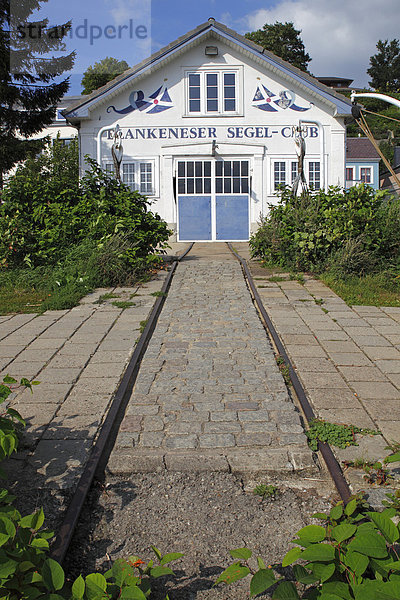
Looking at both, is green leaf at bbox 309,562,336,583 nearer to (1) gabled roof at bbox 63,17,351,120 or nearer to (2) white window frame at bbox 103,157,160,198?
(2) white window frame at bbox 103,157,160,198

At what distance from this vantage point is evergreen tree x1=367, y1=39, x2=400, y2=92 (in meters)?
85.9

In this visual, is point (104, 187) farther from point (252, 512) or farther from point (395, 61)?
point (395, 61)

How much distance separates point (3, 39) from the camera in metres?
21.6

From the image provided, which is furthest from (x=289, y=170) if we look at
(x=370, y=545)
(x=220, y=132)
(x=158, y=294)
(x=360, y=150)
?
(x=360, y=150)

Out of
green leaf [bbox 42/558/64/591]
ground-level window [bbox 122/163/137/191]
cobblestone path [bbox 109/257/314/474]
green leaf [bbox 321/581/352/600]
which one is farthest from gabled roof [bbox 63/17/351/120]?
green leaf [bbox 321/581/352/600]

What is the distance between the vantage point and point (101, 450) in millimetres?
3725

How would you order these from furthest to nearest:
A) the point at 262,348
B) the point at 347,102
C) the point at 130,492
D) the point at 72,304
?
the point at 347,102
the point at 72,304
the point at 262,348
the point at 130,492

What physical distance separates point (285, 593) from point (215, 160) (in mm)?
18615

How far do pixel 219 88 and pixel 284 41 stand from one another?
162 feet

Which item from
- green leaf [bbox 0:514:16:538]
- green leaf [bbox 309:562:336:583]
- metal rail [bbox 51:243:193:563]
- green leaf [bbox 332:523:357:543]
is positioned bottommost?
metal rail [bbox 51:243:193:563]

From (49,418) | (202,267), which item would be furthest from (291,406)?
(202,267)

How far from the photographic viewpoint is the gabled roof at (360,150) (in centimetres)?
4916

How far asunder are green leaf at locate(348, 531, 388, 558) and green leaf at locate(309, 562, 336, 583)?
0.11 m

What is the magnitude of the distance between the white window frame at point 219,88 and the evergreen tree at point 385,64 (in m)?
75.4
